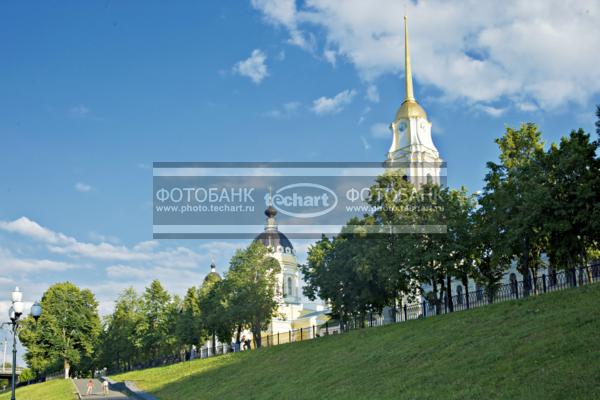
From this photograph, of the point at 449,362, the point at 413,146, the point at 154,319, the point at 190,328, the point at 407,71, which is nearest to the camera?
the point at 449,362

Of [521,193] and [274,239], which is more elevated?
[274,239]

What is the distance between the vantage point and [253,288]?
54750 mm

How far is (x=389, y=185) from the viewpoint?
4331 cm

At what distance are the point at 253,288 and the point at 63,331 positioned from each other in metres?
30.2

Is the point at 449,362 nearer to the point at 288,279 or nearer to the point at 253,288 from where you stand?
the point at 253,288

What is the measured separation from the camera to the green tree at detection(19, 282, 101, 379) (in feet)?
232

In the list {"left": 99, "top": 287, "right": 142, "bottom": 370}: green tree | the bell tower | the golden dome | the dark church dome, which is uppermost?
the golden dome

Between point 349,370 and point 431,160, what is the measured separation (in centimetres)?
5367

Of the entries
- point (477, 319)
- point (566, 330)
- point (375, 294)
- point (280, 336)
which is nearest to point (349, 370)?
point (477, 319)

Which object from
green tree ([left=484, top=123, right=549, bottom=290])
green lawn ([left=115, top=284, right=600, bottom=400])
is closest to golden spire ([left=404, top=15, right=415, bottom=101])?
green tree ([left=484, top=123, right=549, bottom=290])

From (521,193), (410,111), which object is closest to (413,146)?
(410,111)

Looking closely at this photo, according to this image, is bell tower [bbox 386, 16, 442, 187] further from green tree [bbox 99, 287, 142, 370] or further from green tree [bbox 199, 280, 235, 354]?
green tree [bbox 99, 287, 142, 370]

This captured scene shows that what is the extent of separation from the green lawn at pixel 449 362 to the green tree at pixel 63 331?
38.2 metres

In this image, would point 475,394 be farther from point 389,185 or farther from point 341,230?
point 341,230
